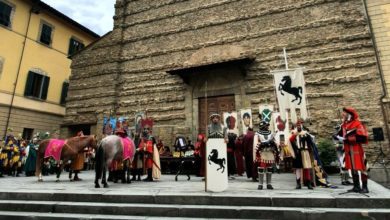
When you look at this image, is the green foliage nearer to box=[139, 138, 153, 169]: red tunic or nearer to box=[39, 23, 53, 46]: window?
box=[139, 138, 153, 169]: red tunic

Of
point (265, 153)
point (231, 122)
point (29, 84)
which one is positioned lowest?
point (265, 153)

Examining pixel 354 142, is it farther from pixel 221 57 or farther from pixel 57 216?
pixel 221 57

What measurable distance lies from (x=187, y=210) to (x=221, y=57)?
10124 millimetres

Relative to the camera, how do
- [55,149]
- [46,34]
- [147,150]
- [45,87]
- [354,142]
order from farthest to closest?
[46,34] < [45,87] < [147,150] < [55,149] < [354,142]

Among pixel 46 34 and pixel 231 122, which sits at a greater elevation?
pixel 46 34

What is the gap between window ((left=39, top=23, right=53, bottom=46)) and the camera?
19750 mm

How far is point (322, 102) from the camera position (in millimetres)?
10789

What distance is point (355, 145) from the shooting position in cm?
543

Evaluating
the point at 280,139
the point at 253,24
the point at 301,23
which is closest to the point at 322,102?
the point at 280,139

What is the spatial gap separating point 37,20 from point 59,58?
10.6 ft

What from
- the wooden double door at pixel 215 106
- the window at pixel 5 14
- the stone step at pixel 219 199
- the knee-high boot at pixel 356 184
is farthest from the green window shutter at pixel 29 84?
the knee-high boot at pixel 356 184

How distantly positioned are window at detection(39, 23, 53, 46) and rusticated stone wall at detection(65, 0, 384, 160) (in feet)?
17.1

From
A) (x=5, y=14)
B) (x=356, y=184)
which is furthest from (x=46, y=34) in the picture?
(x=356, y=184)

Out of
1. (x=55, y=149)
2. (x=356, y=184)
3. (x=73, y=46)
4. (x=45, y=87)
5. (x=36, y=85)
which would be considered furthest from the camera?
(x=73, y=46)
